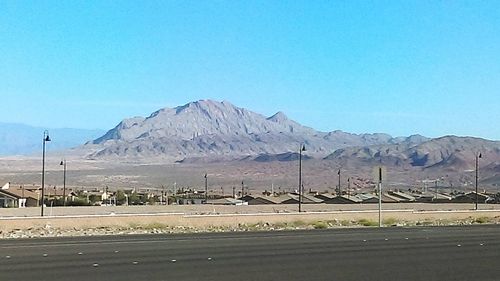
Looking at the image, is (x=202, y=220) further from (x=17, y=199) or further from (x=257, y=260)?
(x=17, y=199)

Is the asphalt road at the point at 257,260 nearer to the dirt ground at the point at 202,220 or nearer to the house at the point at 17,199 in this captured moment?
the dirt ground at the point at 202,220

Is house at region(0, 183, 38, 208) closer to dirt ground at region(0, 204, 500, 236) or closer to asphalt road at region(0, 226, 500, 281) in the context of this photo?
dirt ground at region(0, 204, 500, 236)

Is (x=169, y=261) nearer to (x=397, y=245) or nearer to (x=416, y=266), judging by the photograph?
(x=416, y=266)

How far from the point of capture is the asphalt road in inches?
647

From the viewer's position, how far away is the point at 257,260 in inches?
786

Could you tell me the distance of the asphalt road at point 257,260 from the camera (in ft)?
53.9

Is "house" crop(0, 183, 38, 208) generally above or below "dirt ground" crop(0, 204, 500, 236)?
above

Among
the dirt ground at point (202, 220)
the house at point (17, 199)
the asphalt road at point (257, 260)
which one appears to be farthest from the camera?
the house at point (17, 199)

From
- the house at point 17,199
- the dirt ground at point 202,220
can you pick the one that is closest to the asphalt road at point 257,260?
the dirt ground at point 202,220

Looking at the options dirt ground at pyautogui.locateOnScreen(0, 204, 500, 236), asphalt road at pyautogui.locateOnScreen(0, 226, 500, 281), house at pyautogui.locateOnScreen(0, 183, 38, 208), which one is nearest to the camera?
asphalt road at pyautogui.locateOnScreen(0, 226, 500, 281)

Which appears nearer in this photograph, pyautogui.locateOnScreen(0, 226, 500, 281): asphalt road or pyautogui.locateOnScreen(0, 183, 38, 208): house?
pyautogui.locateOnScreen(0, 226, 500, 281): asphalt road

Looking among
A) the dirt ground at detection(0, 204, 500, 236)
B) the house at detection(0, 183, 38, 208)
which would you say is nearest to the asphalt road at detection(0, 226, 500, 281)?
the dirt ground at detection(0, 204, 500, 236)

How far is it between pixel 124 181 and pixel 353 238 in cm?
16081

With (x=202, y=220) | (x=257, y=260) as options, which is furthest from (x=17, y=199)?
(x=257, y=260)
